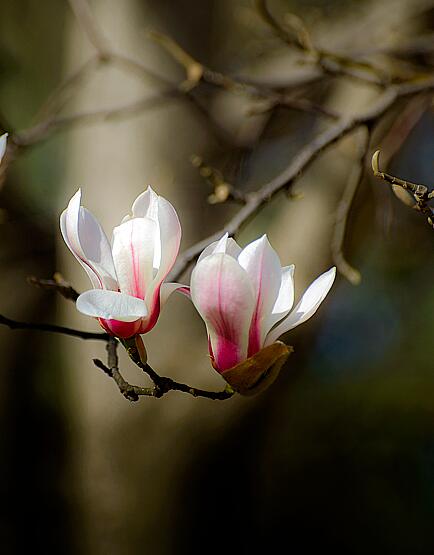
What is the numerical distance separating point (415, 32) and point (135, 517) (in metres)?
0.94

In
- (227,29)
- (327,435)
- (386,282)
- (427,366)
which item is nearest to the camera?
(227,29)

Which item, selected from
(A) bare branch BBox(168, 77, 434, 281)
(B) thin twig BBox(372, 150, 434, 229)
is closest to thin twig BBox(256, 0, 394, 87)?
(A) bare branch BBox(168, 77, 434, 281)

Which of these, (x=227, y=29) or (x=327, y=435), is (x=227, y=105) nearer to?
(x=227, y=29)

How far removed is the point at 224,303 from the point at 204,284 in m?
0.02

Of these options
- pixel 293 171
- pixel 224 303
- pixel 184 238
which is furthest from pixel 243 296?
pixel 184 238

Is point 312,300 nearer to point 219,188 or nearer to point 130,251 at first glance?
point 130,251

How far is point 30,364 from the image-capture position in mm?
1812

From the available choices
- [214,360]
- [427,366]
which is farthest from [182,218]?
[427,366]

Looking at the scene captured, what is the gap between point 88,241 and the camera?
0.42m

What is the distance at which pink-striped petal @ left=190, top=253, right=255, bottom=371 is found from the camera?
1.30ft

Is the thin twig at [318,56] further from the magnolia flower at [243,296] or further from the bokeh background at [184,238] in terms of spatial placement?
the magnolia flower at [243,296]

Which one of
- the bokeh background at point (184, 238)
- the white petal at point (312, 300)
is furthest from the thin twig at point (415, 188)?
the bokeh background at point (184, 238)

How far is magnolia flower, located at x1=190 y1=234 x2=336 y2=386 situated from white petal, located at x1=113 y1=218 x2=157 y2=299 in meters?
0.03

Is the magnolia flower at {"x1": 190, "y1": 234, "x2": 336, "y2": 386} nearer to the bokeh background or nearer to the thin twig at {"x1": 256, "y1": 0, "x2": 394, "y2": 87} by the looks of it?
the thin twig at {"x1": 256, "y1": 0, "x2": 394, "y2": 87}
